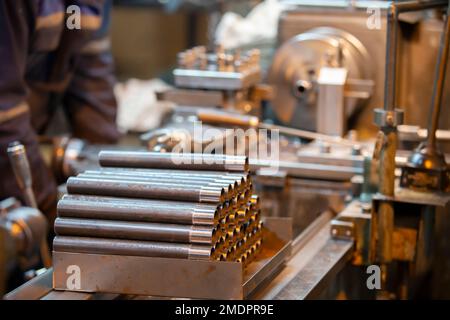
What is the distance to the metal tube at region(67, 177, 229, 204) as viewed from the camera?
1209 millimetres

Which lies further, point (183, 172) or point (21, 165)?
point (21, 165)

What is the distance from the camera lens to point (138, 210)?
3.98ft

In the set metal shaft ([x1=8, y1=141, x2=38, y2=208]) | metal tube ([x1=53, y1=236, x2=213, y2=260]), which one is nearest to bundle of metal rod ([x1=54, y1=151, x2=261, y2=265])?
metal tube ([x1=53, y1=236, x2=213, y2=260])

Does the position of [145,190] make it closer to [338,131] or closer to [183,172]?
[183,172]

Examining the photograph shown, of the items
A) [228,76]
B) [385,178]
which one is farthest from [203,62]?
[385,178]

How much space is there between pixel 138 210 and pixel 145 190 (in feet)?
0.14

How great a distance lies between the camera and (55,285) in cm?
125

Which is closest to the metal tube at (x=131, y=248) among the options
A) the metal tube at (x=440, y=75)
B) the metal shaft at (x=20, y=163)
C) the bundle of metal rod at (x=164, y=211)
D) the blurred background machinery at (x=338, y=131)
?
the bundle of metal rod at (x=164, y=211)

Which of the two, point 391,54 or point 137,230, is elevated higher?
point 391,54

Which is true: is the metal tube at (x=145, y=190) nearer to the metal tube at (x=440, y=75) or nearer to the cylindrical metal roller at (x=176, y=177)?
the cylindrical metal roller at (x=176, y=177)

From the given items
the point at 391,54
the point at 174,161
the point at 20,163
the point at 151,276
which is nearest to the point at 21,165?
the point at 20,163

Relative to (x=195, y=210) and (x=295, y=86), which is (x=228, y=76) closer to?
(x=295, y=86)

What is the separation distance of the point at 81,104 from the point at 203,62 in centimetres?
97

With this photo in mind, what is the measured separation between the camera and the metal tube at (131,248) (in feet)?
3.87
